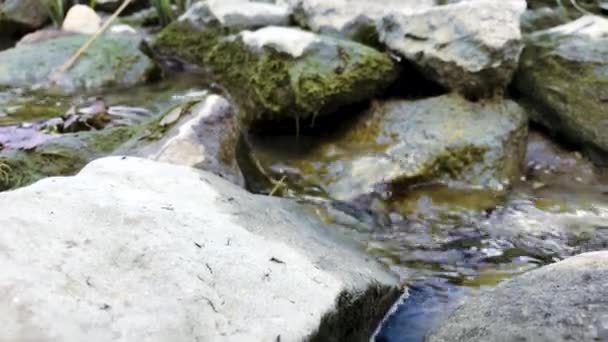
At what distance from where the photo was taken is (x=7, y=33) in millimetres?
7004

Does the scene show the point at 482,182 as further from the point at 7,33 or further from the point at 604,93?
the point at 7,33

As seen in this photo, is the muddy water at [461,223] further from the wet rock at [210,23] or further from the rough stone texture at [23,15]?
the rough stone texture at [23,15]

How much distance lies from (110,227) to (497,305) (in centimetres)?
115

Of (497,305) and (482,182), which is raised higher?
(497,305)

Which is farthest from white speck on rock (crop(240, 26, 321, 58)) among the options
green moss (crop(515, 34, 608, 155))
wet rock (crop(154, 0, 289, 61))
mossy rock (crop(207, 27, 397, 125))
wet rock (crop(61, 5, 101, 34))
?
wet rock (crop(61, 5, 101, 34))

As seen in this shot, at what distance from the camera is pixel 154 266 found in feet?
5.65

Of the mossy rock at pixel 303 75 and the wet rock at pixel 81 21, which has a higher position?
the mossy rock at pixel 303 75

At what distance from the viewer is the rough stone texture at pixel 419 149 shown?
3.59 metres

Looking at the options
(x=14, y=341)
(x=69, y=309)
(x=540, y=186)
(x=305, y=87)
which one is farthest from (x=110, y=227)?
(x=540, y=186)

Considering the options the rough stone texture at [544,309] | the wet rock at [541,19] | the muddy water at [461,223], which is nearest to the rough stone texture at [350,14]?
the wet rock at [541,19]

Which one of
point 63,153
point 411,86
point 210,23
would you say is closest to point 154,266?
point 63,153

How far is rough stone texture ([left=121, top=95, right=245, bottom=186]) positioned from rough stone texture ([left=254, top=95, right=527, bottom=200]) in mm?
547

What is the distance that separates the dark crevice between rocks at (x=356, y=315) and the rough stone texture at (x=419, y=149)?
1.15 meters

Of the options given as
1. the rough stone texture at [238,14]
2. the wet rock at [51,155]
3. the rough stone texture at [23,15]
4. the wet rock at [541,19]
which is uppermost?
the wet rock at [541,19]
